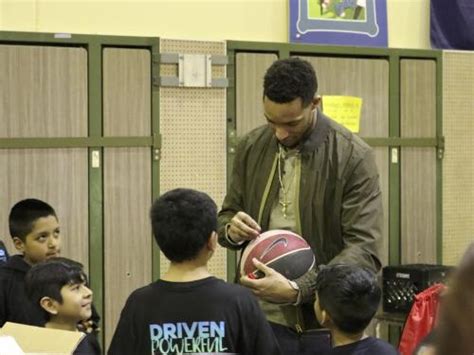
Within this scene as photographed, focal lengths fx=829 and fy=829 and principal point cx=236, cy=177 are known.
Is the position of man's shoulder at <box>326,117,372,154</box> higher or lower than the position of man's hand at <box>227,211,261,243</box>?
higher

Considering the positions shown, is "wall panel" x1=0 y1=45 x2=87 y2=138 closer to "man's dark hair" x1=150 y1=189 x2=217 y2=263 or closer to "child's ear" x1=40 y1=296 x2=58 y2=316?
"child's ear" x1=40 y1=296 x2=58 y2=316

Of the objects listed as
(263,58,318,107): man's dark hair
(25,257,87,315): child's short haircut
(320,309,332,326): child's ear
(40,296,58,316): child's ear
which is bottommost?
(40,296,58,316): child's ear

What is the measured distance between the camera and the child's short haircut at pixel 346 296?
9.32 feet

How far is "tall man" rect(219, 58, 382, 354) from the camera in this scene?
111 inches

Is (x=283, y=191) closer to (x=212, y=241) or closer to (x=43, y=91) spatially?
(x=212, y=241)

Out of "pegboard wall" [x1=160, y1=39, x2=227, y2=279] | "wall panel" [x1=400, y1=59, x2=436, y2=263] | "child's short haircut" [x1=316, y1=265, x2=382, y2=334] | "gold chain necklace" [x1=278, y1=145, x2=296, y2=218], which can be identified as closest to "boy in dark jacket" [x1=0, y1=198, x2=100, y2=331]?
"gold chain necklace" [x1=278, y1=145, x2=296, y2=218]

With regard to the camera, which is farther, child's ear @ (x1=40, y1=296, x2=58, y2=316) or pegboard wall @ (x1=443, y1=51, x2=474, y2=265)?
pegboard wall @ (x1=443, y1=51, x2=474, y2=265)

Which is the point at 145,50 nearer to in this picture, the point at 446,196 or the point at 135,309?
the point at 446,196

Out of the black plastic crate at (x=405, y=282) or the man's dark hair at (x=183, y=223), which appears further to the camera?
the black plastic crate at (x=405, y=282)

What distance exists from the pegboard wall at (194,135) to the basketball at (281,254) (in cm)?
292

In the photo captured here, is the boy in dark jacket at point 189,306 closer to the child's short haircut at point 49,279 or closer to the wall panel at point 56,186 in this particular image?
the child's short haircut at point 49,279

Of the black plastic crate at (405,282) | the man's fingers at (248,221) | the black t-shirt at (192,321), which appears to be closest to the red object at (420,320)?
the black plastic crate at (405,282)

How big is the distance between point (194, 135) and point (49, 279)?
2.63 metres

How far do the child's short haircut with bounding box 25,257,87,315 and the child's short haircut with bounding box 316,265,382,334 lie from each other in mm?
1108
